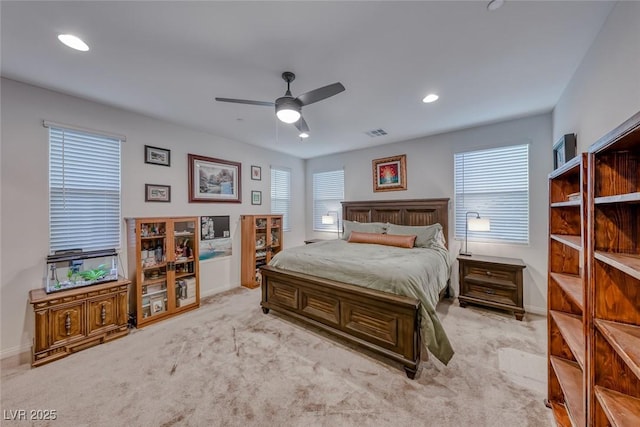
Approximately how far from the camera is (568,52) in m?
2.00

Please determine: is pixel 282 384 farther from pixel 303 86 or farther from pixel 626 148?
pixel 303 86

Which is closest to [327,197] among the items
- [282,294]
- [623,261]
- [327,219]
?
[327,219]

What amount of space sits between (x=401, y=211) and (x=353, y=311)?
2.56 metres

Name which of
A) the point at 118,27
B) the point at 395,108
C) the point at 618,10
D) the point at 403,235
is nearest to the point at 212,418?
the point at 118,27

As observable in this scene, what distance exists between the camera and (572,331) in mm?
1409

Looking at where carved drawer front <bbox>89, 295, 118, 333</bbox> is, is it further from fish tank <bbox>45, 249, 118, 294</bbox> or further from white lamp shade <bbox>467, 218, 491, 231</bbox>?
white lamp shade <bbox>467, 218, 491, 231</bbox>

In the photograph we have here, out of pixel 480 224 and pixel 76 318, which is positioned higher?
pixel 480 224

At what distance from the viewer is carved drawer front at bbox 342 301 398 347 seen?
2.20 meters

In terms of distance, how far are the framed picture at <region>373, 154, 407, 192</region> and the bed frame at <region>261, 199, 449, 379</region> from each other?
8.79 feet

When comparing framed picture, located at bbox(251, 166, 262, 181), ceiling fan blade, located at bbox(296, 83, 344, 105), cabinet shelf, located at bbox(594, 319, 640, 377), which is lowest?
cabinet shelf, located at bbox(594, 319, 640, 377)

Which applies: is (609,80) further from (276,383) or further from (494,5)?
(276,383)

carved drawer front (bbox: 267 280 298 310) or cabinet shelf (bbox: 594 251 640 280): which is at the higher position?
cabinet shelf (bbox: 594 251 640 280)

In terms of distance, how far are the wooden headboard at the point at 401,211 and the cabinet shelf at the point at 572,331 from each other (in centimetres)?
249

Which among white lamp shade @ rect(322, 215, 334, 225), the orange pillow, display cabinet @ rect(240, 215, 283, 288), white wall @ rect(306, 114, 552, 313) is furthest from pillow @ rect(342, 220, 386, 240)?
display cabinet @ rect(240, 215, 283, 288)
